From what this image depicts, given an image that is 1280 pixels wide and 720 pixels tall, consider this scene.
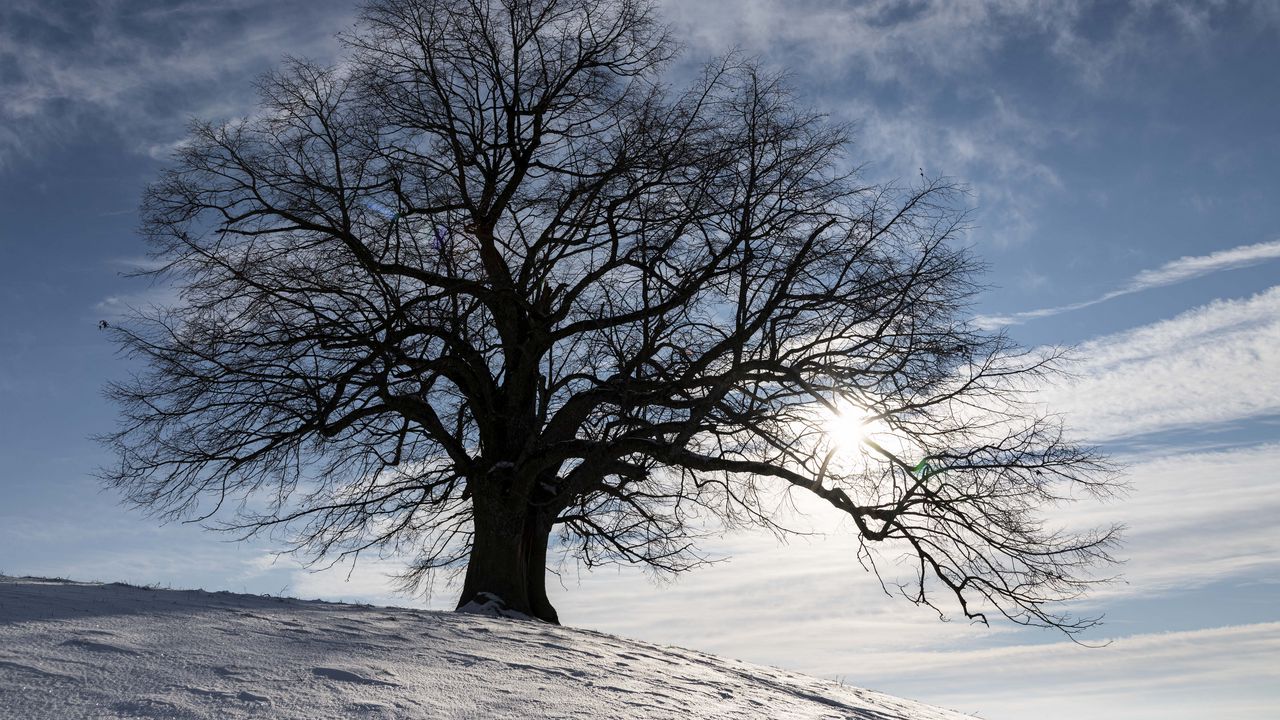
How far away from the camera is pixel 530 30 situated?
13.4 metres

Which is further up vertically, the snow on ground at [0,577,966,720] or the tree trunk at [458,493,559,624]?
the tree trunk at [458,493,559,624]

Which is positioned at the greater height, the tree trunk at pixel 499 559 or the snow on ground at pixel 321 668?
the tree trunk at pixel 499 559

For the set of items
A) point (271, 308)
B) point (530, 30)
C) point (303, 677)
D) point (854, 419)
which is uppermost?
point (530, 30)

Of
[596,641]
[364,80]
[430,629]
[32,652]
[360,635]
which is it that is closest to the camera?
[32,652]

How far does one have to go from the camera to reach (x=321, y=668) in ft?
22.7

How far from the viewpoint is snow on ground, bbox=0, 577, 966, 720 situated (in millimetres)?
5836

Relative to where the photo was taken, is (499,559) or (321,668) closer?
(321,668)

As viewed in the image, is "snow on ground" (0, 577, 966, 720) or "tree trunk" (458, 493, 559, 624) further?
"tree trunk" (458, 493, 559, 624)

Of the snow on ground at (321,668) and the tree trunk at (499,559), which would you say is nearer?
the snow on ground at (321,668)

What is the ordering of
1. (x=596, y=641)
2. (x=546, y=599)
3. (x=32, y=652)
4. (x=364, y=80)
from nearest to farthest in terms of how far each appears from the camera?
(x=32, y=652)
(x=596, y=641)
(x=364, y=80)
(x=546, y=599)

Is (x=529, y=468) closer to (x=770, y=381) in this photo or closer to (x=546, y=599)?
(x=546, y=599)

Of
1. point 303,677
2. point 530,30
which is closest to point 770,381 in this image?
point 530,30

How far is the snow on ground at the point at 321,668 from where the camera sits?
5.84 metres

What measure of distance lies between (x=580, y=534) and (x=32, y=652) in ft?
29.2
